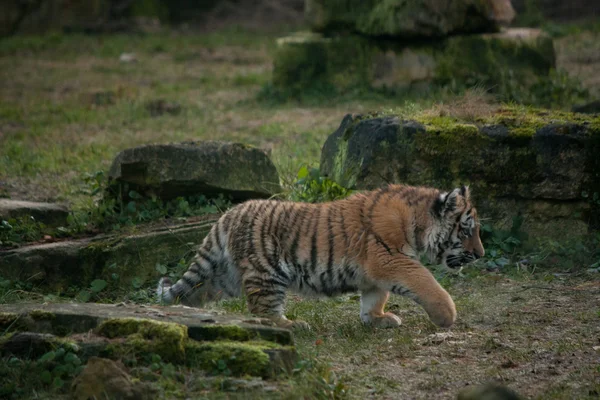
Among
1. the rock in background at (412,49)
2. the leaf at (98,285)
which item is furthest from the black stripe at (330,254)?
the rock in background at (412,49)

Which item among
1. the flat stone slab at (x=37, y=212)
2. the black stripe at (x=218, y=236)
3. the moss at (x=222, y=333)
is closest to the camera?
the moss at (x=222, y=333)

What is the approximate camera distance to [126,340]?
4766 mm

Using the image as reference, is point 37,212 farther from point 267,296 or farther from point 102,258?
point 267,296

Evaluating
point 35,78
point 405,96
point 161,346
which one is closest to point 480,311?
point 161,346

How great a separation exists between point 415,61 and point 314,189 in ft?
16.5

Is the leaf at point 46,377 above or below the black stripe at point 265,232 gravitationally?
below

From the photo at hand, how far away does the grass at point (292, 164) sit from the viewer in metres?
5.07

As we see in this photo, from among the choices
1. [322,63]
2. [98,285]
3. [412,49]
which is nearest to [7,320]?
[98,285]

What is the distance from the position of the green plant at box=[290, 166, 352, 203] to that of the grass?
76 mm

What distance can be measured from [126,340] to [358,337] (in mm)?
1699

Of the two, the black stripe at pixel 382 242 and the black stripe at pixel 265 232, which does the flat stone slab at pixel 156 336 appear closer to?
the black stripe at pixel 265 232

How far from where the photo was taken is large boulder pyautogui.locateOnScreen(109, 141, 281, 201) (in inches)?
321

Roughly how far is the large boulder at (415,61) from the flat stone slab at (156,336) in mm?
7717

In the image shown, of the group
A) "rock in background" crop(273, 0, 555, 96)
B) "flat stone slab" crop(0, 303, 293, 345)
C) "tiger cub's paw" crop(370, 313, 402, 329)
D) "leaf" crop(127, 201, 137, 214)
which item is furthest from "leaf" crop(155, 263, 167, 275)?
"rock in background" crop(273, 0, 555, 96)
